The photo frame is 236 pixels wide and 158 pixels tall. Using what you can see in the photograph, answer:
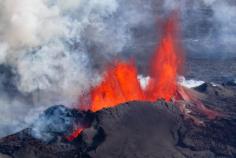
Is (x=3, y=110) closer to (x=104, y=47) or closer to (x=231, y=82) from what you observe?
(x=104, y=47)

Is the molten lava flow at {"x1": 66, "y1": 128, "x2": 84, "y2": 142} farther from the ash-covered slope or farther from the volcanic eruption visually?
the ash-covered slope

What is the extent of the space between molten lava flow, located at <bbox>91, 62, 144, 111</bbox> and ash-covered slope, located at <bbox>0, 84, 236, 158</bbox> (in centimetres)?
425

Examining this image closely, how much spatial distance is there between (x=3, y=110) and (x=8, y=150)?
1221 centimetres

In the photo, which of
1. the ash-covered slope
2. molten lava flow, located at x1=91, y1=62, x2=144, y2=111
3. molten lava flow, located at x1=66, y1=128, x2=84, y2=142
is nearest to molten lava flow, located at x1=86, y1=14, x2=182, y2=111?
molten lava flow, located at x1=91, y1=62, x2=144, y2=111

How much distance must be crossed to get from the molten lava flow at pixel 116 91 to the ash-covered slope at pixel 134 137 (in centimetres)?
425

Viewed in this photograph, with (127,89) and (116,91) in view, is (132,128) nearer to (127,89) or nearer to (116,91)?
(116,91)

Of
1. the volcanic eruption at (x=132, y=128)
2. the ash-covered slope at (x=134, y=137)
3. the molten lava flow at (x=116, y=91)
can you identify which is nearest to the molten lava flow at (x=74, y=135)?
the volcanic eruption at (x=132, y=128)

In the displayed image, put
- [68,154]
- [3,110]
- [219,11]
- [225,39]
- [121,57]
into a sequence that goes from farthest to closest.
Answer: [219,11], [225,39], [121,57], [3,110], [68,154]

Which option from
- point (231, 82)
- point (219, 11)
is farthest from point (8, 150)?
point (219, 11)

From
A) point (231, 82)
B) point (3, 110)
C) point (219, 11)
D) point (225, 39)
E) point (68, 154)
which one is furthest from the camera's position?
point (219, 11)

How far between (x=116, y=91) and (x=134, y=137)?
353 inches

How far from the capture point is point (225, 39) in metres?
69.2

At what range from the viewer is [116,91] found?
4153 cm

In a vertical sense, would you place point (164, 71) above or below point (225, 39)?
below
